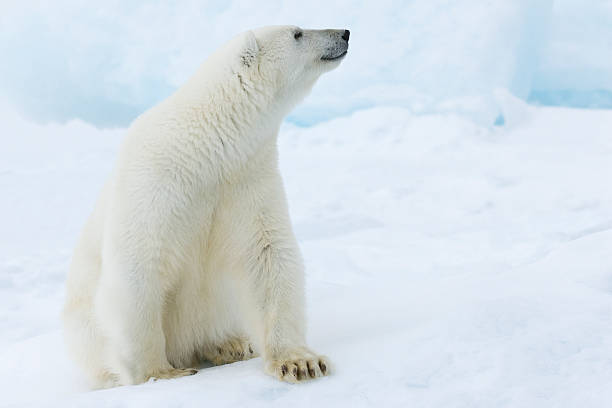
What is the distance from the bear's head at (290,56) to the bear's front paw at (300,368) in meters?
0.98

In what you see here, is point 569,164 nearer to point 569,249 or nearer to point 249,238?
point 569,249

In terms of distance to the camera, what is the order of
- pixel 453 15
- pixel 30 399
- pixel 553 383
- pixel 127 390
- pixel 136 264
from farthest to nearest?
pixel 453 15 < pixel 30 399 < pixel 136 264 < pixel 127 390 < pixel 553 383

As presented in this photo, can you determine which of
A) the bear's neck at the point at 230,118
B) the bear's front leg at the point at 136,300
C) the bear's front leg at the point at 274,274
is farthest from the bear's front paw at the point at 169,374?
the bear's neck at the point at 230,118

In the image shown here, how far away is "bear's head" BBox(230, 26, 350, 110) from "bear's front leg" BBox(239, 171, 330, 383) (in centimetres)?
39

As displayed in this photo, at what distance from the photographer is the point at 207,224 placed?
2.29m

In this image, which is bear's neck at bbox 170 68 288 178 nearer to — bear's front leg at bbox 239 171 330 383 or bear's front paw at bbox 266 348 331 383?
bear's front leg at bbox 239 171 330 383

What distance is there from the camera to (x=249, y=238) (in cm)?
233

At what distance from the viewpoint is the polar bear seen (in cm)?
223

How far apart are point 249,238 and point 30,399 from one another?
1.16 meters

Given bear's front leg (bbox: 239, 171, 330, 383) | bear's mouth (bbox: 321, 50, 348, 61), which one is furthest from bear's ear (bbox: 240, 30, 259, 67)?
bear's front leg (bbox: 239, 171, 330, 383)

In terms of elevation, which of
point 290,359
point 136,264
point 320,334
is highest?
point 136,264

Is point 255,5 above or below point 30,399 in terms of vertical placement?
above

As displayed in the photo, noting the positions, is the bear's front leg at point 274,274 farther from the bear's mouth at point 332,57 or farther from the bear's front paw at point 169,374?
the bear's mouth at point 332,57

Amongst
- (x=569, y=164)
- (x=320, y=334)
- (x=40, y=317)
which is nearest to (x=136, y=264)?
(x=320, y=334)
